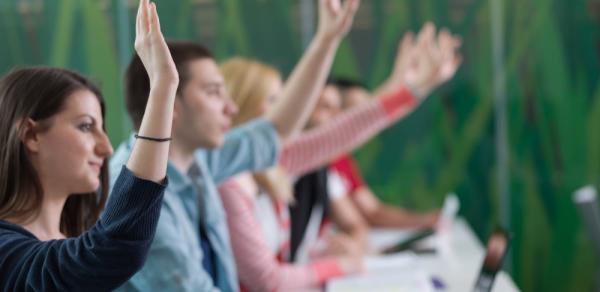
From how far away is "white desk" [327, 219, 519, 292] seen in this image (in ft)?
8.29

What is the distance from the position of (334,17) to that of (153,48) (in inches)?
34.9

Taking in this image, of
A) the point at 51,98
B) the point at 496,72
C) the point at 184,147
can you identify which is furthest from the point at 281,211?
the point at 496,72

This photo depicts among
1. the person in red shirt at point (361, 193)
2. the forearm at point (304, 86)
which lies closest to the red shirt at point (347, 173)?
the person in red shirt at point (361, 193)

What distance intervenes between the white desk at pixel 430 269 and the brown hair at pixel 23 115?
1349 millimetres

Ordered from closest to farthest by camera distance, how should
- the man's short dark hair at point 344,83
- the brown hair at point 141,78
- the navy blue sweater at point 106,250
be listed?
the navy blue sweater at point 106,250 → the brown hair at point 141,78 → the man's short dark hair at point 344,83

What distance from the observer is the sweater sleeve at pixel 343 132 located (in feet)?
8.82

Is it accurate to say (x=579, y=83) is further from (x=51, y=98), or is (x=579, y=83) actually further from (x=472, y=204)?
(x=51, y=98)

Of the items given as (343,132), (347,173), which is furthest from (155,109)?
(347,173)

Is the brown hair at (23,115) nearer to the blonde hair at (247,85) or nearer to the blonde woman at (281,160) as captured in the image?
the blonde woman at (281,160)

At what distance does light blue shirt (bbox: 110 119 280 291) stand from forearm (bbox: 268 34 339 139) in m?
0.03

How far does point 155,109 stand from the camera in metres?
1.10

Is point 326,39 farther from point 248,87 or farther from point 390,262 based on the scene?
point 390,262

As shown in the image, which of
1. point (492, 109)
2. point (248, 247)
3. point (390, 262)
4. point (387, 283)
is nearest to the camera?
point (248, 247)

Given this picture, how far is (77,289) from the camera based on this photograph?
113cm
